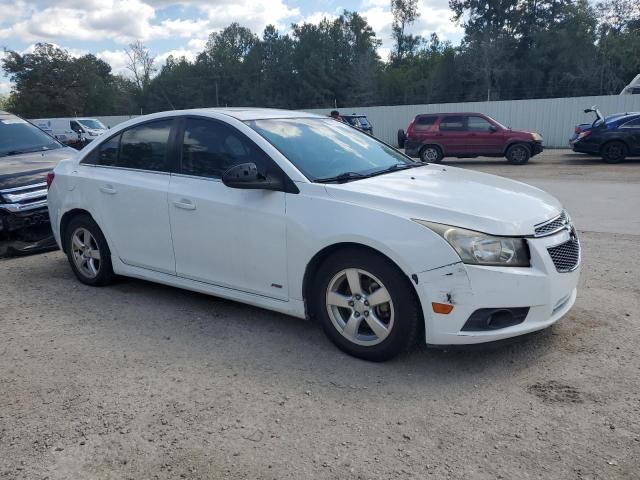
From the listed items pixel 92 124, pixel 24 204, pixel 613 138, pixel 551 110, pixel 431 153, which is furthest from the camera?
pixel 92 124

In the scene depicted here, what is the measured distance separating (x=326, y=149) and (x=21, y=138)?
19.6ft

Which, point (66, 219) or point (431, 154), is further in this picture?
point (431, 154)

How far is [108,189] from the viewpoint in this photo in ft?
16.7

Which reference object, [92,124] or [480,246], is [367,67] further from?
[480,246]

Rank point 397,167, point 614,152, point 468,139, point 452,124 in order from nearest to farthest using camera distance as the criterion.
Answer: point 397,167, point 614,152, point 468,139, point 452,124

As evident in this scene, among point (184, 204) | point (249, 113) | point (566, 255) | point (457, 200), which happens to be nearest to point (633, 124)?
point (566, 255)

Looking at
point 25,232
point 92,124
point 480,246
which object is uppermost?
point 92,124

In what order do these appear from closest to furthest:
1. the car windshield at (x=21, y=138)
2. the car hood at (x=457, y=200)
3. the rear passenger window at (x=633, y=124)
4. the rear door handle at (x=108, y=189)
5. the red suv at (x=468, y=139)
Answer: the car hood at (x=457, y=200)
the rear door handle at (x=108, y=189)
the car windshield at (x=21, y=138)
the rear passenger window at (x=633, y=124)
the red suv at (x=468, y=139)

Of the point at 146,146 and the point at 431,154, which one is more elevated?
the point at 146,146

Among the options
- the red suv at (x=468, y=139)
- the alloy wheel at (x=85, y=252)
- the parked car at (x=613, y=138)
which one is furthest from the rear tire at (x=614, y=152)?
the alloy wheel at (x=85, y=252)

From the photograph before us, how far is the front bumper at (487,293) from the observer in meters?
3.31

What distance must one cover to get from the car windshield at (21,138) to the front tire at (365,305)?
621 cm

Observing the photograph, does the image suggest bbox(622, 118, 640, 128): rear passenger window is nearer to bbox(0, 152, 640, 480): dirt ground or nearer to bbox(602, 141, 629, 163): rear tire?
bbox(602, 141, 629, 163): rear tire

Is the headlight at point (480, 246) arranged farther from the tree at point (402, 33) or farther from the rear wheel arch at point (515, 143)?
the tree at point (402, 33)
